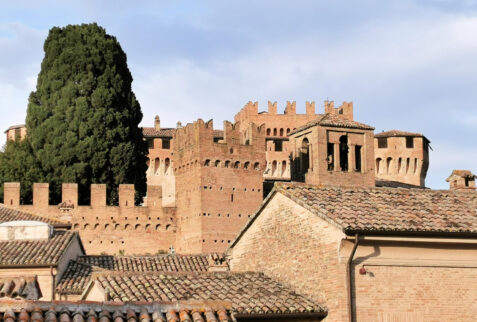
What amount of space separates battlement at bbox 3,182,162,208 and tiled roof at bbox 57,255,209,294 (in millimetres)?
11239

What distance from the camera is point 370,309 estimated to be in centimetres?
1441

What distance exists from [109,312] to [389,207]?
659 centimetres

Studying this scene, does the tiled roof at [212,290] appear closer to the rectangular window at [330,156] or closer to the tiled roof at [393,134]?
the rectangular window at [330,156]

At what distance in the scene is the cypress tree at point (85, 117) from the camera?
40781 millimetres

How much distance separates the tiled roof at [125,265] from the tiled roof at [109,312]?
12.7m

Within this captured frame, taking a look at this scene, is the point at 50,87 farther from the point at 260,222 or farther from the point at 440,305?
the point at 440,305

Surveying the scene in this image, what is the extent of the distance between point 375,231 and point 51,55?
32.0m

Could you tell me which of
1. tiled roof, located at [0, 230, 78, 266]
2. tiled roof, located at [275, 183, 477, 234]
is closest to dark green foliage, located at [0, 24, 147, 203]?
tiled roof, located at [0, 230, 78, 266]

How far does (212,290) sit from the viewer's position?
15.2 metres

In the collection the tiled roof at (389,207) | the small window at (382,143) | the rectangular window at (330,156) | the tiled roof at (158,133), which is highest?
the tiled roof at (158,133)

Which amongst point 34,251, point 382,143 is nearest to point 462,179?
point 34,251

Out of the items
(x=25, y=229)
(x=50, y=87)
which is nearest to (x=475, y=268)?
(x=25, y=229)

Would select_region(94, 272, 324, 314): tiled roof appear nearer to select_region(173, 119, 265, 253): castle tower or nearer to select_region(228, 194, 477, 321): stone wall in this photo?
select_region(228, 194, 477, 321): stone wall

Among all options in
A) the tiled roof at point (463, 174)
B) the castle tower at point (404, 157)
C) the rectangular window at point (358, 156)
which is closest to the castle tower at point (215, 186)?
the rectangular window at point (358, 156)
